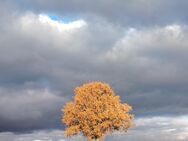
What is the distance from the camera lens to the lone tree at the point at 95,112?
3873 inches

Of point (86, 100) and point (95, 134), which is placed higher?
point (86, 100)

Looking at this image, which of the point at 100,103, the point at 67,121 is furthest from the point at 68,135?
the point at 100,103

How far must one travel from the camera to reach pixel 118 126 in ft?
330

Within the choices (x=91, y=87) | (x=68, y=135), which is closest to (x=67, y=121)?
(x=68, y=135)

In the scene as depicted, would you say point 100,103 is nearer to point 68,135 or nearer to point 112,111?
point 112,111

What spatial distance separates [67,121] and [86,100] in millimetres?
6605

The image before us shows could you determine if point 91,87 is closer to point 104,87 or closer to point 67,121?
point 104,87

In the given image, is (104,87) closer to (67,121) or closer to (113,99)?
(113,99)

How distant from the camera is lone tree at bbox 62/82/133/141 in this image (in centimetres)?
9838

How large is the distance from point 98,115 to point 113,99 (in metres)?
4.92

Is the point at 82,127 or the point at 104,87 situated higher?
the point at 104,87

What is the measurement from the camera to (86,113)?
98.1 meters

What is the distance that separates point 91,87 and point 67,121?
947 cm

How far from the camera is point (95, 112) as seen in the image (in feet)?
325
